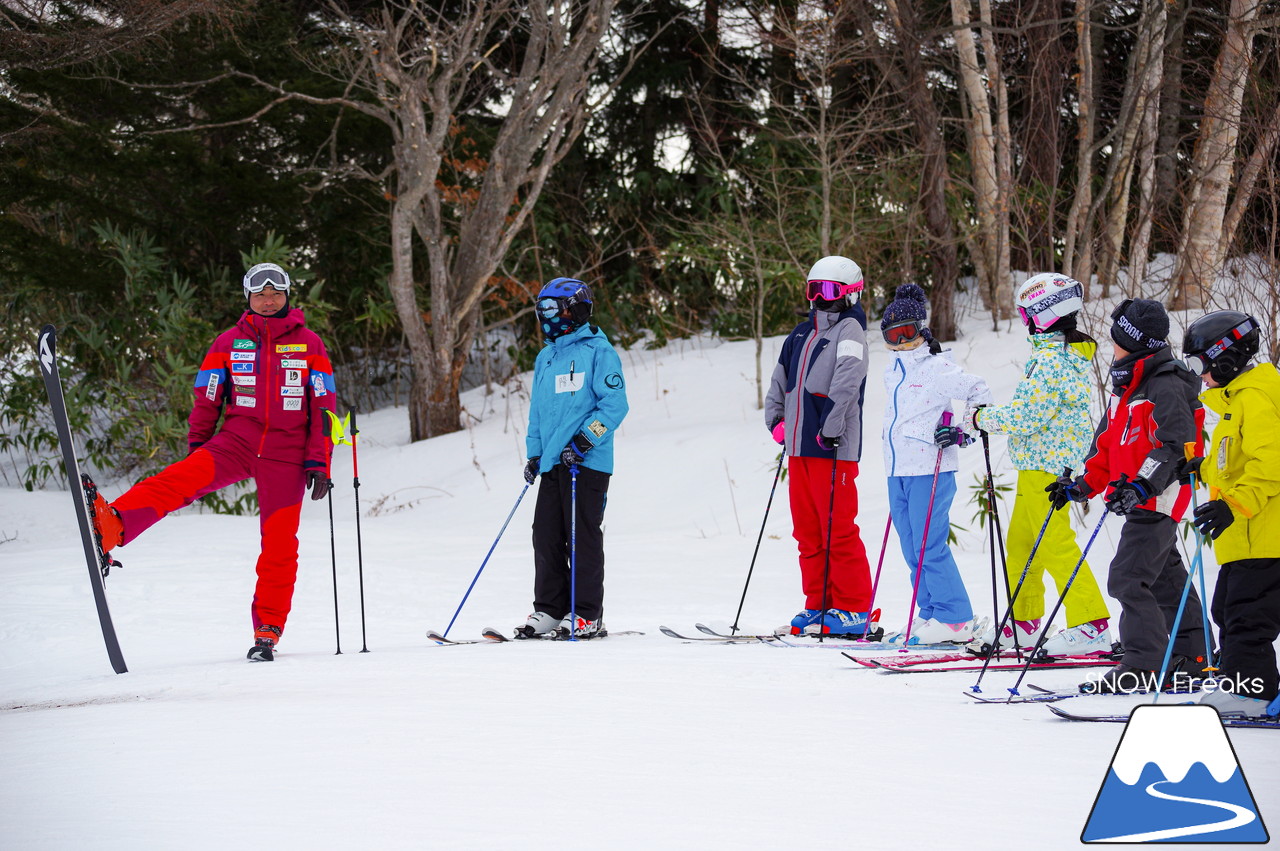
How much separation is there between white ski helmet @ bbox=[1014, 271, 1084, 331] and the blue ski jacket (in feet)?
6.22

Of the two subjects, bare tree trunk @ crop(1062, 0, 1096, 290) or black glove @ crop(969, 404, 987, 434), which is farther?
bare tree trunk @ crop(1062, 0, 1096, 290)

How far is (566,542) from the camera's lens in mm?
5598

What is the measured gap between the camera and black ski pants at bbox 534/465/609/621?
17.8ft

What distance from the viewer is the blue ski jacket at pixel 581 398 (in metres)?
5.44

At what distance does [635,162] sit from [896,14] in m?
4.98

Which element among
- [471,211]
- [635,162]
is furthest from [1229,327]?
[635,162]

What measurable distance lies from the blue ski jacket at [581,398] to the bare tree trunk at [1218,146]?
190 inches

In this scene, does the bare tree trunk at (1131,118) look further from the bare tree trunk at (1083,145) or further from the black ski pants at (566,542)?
the black ski pants at (566,542)

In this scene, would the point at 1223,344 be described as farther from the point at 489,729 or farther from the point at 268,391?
the point at 268,391

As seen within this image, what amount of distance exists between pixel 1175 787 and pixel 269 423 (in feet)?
12.9

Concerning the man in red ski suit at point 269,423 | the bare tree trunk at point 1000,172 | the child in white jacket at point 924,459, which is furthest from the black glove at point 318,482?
the bare tree trunk at point 1000,172

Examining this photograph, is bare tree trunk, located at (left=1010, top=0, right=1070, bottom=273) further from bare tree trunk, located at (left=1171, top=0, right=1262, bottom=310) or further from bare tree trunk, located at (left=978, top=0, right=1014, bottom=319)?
bare tree trunk, located at (left=1171, top=0, right=1262, bottom=310)

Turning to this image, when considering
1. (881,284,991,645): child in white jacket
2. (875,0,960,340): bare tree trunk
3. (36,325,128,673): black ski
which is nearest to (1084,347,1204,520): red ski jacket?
(881,284,991,645): child in white jacket

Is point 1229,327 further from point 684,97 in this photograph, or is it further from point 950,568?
point 684,97
